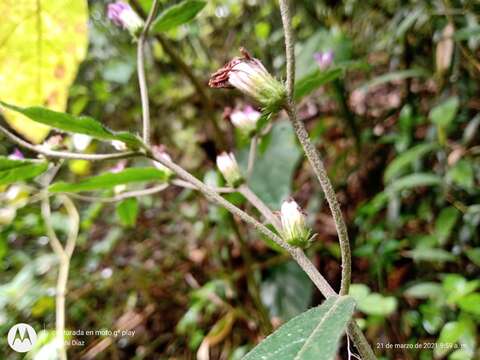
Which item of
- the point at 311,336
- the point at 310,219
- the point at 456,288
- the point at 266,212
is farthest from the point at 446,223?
the point at 311,336

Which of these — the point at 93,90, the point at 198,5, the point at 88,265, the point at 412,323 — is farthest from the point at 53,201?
the point at 412,323

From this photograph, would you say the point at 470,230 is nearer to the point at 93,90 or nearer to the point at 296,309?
the point at 296,309

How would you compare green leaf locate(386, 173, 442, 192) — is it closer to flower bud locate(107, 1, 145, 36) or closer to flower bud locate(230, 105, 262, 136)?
flower bud locate(230, 105, 262, 136)

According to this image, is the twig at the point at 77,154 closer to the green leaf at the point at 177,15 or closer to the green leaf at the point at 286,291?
the green leaf at the point at 177,15

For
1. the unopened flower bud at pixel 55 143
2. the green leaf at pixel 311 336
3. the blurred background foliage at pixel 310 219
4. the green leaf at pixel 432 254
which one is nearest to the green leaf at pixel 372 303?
the blurred background foliage at pixel 310 219

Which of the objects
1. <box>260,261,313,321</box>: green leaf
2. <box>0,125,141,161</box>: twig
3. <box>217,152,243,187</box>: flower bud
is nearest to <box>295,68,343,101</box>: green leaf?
<box>217,152,243,187</box>: flower bud

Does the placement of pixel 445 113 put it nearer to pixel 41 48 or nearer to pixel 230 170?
pixel 230 170
